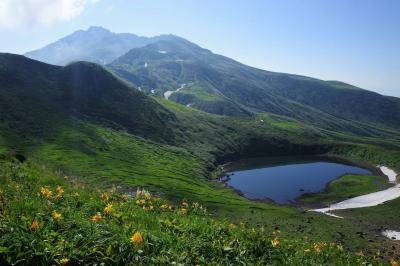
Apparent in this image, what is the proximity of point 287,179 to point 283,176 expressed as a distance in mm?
4915

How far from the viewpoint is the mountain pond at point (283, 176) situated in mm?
119375

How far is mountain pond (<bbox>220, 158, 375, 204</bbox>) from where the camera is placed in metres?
119

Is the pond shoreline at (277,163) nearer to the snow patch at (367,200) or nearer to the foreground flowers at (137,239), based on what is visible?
the snow patch at (367,200)

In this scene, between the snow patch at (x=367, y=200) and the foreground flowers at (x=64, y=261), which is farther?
the snow patch at (x=367, y=200)

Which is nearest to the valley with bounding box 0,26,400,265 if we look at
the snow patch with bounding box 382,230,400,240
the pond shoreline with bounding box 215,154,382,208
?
the snow patch with bounding box 382,230,400,240

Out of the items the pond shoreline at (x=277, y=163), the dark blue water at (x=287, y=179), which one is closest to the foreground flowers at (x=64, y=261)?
the dark blue water at (x=287, y=179)

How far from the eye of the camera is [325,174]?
14725cm

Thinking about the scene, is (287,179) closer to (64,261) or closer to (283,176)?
(283,176)

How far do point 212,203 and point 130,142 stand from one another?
73.3m

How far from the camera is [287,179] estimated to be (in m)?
138

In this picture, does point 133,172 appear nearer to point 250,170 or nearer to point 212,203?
point 212,203

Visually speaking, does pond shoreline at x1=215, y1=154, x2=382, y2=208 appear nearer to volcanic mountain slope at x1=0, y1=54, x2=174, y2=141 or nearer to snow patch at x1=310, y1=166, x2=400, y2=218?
snow patch at x1=310, y1=166, x2=400, y2=218

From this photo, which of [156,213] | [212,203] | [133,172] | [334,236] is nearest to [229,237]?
[156,213]

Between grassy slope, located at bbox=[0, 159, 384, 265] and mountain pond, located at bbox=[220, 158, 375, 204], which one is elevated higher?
grassy slope, located at bbox=[0, 159, 384, 265]
